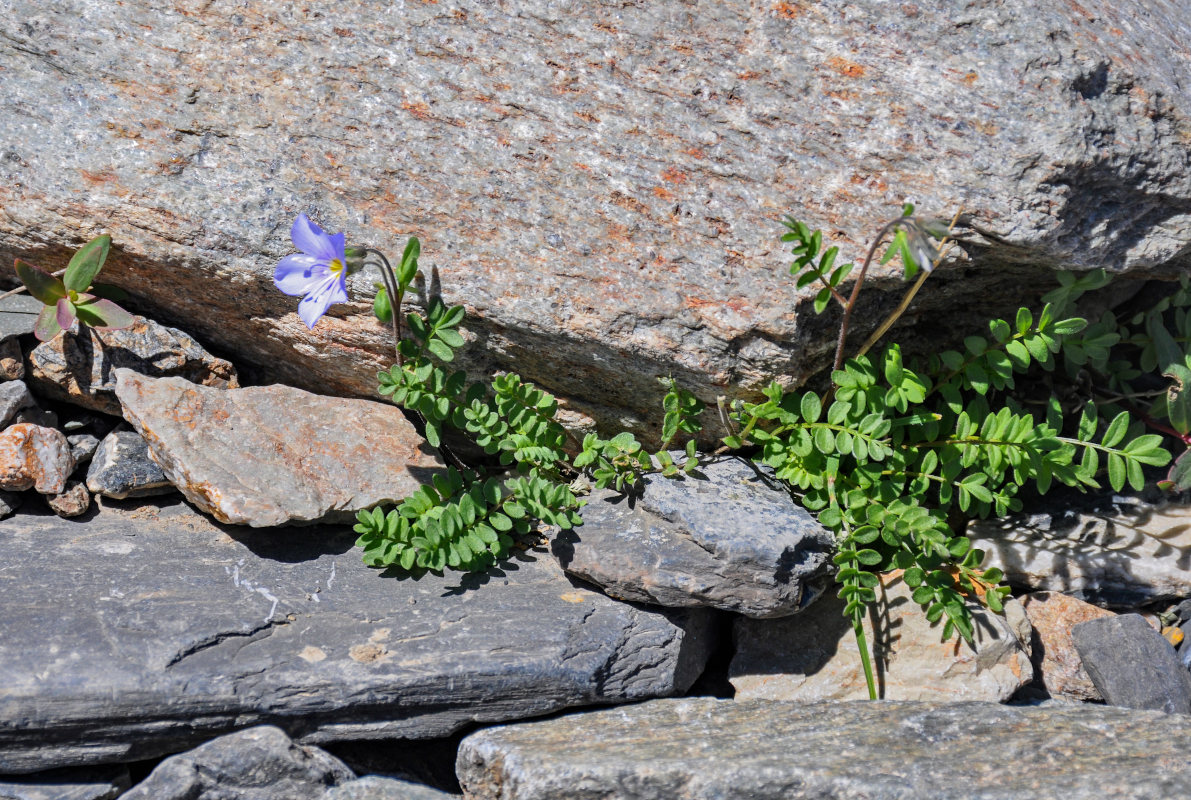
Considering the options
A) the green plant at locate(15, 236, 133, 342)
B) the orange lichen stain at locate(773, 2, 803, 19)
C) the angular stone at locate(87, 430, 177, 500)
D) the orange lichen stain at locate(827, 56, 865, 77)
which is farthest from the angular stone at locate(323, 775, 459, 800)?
the orange lichen stain at locate(773, 2, 803, 19)

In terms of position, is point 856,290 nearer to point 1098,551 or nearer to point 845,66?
point 845,66

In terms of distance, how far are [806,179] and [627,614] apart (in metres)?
1.56

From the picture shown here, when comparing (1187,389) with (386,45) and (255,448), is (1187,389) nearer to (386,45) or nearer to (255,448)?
(386,45)

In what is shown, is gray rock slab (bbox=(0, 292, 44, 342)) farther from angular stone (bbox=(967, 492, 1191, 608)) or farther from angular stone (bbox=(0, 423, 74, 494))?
angular stone (bbox=(967, 492, 1191, 608))

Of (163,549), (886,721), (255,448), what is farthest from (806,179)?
(163,549)

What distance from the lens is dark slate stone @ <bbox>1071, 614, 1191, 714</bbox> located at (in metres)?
3.32

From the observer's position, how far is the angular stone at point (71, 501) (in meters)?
3.46

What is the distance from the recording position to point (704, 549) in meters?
3.21

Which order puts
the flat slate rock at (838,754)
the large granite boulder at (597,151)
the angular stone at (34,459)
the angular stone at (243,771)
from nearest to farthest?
the flat slate rock at (838,754), the angular stone at (243,771), the large granite boulder at (597,151), the angular stone at (34,459)

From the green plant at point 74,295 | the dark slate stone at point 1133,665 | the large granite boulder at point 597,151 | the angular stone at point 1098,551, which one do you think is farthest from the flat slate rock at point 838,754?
the green plant at point 74,295

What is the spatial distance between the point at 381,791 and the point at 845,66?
2.73 m

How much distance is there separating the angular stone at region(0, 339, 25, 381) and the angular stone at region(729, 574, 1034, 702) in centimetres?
275

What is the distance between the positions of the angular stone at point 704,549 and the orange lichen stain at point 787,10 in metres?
1.59

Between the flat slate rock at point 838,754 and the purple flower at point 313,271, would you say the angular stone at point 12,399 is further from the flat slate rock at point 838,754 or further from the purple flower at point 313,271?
the flat slate rock at point 838,754
